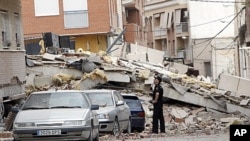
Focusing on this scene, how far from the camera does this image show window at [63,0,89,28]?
51.1 metres

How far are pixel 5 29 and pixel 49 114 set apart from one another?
10.3m

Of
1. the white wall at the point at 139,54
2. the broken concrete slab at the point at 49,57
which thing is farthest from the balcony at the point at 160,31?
the broken concrete slab at the point at 49,57

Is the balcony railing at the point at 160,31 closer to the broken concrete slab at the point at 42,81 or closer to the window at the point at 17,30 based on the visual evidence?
the broken concrete slab at the point at 42,81

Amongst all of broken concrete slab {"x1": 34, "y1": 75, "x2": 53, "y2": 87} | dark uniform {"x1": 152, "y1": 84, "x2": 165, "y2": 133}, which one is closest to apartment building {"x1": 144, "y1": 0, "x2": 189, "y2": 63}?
broken concrete slab {"x1": 34, "y1": 75, "x2": 53, "y2": 87}

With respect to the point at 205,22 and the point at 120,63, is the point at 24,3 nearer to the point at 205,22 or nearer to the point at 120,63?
the point at 120,63

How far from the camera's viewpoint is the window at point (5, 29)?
83.9 ft

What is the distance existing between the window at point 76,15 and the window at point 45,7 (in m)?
0.78

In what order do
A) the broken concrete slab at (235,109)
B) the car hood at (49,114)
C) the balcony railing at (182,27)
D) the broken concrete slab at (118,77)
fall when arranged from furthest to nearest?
the balcony railing at (182,27) < the broken concrete slab at (118,77) < the broken concrete slab at (235,109) < the car hood at (49,114)

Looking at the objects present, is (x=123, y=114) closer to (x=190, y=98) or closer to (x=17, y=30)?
(x=17, y=30)

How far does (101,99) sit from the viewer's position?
22.1m

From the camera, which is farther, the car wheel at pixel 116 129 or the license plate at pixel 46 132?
the car wheel at pixel 116 129

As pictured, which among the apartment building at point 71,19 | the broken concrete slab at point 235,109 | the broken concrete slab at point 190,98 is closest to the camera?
the broken concrete slab at point 235,109

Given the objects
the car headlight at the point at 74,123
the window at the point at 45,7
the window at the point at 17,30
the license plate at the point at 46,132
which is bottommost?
the license plate at the point at 46,132

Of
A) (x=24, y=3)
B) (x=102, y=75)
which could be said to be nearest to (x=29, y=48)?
(x=24, y=3)
